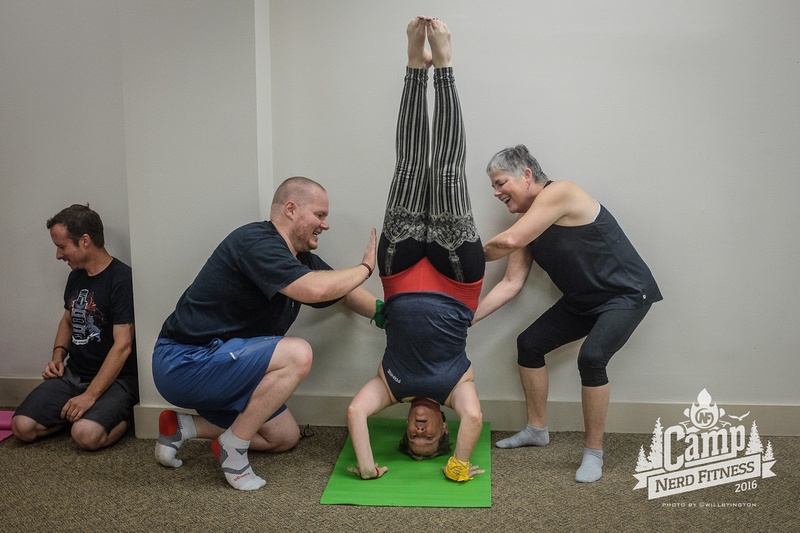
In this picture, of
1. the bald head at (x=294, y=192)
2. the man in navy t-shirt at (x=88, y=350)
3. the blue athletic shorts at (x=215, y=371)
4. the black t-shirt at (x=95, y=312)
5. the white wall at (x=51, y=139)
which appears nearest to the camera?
the blue athletic shorts at (x=215, y=371)

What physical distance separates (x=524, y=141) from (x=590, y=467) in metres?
1.46

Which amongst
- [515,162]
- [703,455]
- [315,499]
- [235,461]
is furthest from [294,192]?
[703,455]

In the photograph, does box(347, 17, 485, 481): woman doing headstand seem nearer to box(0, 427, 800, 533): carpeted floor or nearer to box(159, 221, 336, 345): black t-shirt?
box(0, 427, 800, 533): carpeted floor

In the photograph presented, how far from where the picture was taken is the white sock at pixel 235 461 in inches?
109

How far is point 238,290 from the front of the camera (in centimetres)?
283

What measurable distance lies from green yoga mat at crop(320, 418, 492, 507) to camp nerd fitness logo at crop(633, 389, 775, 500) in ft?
2.09

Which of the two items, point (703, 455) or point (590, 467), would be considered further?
point (703, 455)

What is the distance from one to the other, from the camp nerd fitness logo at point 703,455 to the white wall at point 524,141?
Answer: 0.12 m

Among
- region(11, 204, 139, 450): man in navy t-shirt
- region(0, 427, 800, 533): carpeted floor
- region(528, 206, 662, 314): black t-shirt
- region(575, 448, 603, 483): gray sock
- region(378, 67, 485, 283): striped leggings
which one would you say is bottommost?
region(0, 427, 800, 533): carpeted floor

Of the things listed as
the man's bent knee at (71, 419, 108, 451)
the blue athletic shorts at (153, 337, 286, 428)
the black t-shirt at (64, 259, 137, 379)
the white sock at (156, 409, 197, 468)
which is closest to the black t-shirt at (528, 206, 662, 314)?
the blue athletic shorts at (153, 337, 286, 428)

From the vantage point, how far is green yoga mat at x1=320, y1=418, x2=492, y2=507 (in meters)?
2.64

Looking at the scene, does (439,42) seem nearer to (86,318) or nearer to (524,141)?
(524,141)

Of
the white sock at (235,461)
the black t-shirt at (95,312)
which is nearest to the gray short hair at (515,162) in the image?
the white sock at (235,461)

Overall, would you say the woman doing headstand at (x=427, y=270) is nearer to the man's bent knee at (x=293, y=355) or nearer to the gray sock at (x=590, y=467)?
the man's bent knee at (x=293, y=355)
